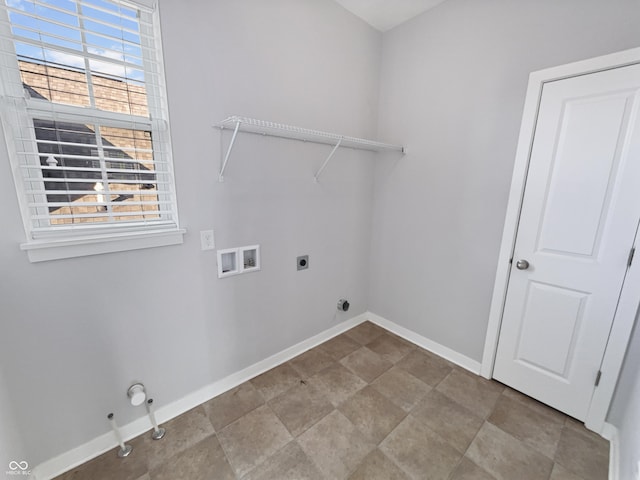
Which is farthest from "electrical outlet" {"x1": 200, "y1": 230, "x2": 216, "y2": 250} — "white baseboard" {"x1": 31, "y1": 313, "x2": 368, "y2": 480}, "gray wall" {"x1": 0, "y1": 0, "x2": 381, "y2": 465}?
"white baseboard" {"x1": 31, "y1": 313, "x2": 368, "y2": 480}

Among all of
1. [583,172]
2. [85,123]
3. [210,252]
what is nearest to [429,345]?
[583,172]

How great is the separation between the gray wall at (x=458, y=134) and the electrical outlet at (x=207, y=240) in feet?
5.28

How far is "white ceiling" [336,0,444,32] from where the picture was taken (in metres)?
1.98

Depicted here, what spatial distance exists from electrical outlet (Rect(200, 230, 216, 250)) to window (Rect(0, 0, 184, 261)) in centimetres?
17

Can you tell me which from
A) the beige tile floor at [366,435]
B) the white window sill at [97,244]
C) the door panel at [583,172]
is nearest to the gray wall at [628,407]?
the beige tile floor at [366,435]

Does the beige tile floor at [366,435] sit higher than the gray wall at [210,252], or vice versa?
the gray wall at [210,252]

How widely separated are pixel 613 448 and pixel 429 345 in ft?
3.70

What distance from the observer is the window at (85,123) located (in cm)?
108

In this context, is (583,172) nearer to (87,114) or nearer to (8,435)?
(87,114)

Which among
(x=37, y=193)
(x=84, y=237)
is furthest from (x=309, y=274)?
(x=37, y=193)

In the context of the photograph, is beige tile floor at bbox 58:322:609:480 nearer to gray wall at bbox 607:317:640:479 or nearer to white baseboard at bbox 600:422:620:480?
white baseboard at bbox 600:422:620:480

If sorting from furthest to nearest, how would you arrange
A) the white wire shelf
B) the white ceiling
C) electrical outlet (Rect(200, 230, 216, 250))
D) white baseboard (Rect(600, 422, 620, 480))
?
the white ceiling → electrical outlet (Rect(200, 230, 216, 250)) → the white wire shelf → white baseboard (Rect(600, 422, 620, 480))

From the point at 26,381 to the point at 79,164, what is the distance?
1.02 m

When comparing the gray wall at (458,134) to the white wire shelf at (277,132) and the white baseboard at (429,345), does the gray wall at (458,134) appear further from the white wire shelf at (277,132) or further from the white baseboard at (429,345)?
the white wire shelf at (277,132)
